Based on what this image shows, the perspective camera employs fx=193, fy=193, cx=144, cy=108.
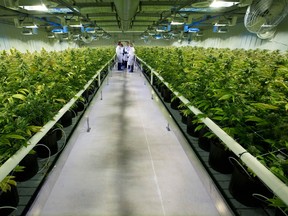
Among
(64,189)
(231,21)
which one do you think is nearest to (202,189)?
(64,189)

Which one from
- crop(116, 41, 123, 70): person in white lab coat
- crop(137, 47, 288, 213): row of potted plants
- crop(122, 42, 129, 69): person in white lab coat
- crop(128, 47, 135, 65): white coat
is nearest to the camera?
crop(137, 47, 288, 213): row of potted plants

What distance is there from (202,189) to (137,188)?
2.31 feet

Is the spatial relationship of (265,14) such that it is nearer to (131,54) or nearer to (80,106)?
(80,106)

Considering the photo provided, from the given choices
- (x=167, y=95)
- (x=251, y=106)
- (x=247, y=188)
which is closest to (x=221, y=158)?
(x=247, y=188)

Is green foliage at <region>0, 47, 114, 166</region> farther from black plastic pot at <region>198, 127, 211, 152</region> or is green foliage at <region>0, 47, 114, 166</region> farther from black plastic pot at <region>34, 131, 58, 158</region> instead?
black plastic pot at <region>198, 127, 211, 152</region>

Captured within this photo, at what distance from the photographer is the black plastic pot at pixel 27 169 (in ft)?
5.82

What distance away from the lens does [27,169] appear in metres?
1.79

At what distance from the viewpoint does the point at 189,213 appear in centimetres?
179

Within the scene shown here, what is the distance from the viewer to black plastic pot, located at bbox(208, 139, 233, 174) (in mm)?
1854

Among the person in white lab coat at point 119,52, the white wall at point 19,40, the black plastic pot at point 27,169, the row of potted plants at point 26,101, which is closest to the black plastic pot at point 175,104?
the row of potted plants at point 26,101

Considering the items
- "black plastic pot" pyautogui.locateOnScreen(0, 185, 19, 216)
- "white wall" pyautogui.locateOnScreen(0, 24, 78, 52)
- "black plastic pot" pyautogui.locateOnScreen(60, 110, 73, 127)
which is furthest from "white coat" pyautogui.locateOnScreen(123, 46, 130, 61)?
"black plastic pot" pyautogui.locateOnScreen(0, 185, 19, 216)

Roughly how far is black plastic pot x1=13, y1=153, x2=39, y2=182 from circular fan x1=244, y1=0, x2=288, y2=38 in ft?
12.0

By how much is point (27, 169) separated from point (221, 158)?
6.02 ft

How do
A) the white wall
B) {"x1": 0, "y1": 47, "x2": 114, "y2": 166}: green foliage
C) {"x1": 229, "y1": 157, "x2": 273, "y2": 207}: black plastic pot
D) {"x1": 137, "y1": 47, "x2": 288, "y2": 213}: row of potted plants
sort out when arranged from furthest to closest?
the white wall, {"x1": 229, "y1": 157, "x2": 273, "y2": 207}: black plastic pot, {"x1": 0, "y1": 47, "x2": 114, "y2": 166}: green foliage, {"x1": 137, "y1": 47, "x2": 288, "y2": 213}: row of potted plants
